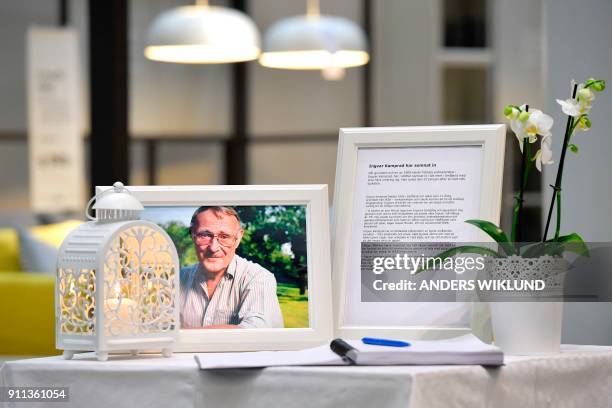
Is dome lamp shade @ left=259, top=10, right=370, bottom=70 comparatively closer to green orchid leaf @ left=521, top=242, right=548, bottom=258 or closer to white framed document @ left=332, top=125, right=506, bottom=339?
white framed document @ left=332, top=125, right=506, bottom=339

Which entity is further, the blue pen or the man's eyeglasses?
the man's eyeglasses

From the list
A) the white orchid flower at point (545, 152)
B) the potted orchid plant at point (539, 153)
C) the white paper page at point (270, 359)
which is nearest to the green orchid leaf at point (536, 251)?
the potted orchid plant at point (539, 153)

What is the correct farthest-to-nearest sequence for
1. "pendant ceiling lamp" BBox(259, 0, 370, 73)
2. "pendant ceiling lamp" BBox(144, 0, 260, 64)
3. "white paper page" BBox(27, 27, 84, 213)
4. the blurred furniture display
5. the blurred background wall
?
the blurred background wall → "white paper page" BBox(27, 27, 84, 213) → "pendant ceiling lamp" BBox(259, 0, 370, 73) → "pendant ceiling lamp" BBox(144, 0, 260, 64) → the blurred furniture display

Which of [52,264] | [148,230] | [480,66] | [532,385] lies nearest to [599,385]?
[532,385]

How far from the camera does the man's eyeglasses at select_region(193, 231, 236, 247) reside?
157cm

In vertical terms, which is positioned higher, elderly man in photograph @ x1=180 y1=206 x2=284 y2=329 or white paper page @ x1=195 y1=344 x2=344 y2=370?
elderly man in photograph @ x1=180 y1=206 x2=284 y2=329

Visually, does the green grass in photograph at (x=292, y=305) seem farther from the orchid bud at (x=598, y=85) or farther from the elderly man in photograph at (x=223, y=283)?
the orchid bud at (x=598, y=85)

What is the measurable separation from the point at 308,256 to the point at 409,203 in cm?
18

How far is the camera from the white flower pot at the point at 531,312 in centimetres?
146

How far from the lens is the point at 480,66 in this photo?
7785 millimetres

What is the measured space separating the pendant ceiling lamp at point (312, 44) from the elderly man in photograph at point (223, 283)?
3615 mm

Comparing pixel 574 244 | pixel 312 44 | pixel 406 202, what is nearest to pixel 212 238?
pixel 406 202

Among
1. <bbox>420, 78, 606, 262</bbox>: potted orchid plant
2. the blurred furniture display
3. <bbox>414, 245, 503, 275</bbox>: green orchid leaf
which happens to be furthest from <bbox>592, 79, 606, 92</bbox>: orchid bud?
Answer: the blurred furniture display

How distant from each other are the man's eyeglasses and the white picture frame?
1.8 inches
